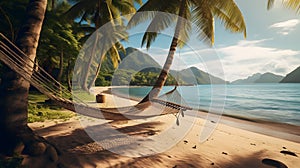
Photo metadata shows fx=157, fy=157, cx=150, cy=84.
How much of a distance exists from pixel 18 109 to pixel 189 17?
199 inches

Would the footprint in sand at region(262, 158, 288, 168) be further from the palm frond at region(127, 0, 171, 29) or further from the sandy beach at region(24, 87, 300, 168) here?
the palm frond at region(127, 0, 171, 29)

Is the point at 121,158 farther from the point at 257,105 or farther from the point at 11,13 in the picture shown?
the point at 257,105

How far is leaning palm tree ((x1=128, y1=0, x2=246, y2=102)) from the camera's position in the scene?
4129 millimetres

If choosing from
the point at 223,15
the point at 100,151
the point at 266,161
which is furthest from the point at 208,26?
the point at 100,151

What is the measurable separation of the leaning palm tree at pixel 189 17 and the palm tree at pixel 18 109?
271 centimetres

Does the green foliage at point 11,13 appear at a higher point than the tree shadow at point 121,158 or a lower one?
higher

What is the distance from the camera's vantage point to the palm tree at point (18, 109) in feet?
5.15

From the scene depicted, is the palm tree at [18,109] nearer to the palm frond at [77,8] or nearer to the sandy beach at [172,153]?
the sandy beach at [172,153]

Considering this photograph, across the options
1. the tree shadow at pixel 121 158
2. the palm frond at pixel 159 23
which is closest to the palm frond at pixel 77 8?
Answer: the palm frond at pixel 159 23

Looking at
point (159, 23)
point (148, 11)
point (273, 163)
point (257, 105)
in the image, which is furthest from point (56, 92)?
point (257, 105)

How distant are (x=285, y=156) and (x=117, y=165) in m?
2.67

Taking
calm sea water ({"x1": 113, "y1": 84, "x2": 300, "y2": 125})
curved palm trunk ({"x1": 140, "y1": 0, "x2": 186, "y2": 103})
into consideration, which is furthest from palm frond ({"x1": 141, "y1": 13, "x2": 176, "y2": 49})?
calm sea water ({"x1": 113, "y1": 84, "x2": 300, "y2": 125})

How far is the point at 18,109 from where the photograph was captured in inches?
65.3

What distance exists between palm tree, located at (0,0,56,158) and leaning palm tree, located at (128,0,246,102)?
271cm
